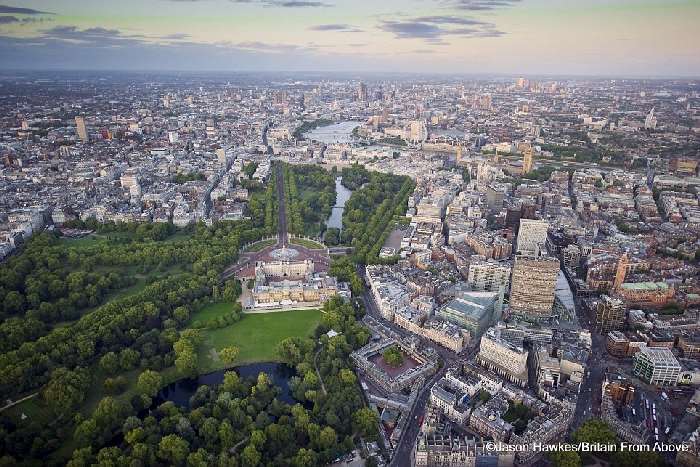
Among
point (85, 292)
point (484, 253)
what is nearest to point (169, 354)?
point (85, 292)

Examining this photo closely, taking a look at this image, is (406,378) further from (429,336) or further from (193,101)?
(193,101)

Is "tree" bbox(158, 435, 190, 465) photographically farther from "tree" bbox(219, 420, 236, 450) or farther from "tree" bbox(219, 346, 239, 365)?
"tree" bbox(219, 346, 239, 365)

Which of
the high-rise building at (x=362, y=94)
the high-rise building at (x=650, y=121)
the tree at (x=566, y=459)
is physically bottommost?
the tree at (x=566, y=459)

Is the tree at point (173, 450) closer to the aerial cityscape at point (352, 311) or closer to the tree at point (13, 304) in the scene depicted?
the aerial cityscape at point (352, 311)

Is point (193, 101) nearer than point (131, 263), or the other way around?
point (131, 263)

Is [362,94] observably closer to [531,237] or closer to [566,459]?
[531,237]

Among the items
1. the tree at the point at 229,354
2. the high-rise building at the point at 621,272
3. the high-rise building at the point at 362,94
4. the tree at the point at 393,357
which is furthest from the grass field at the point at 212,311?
the high-rise building at the point at 362,94
